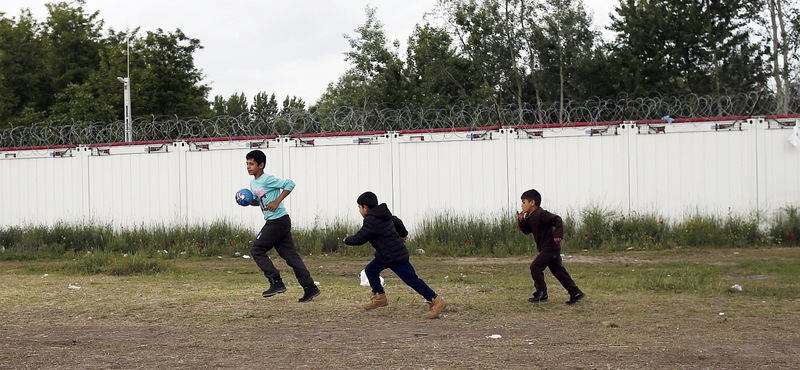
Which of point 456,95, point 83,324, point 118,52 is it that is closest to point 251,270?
point 83,324

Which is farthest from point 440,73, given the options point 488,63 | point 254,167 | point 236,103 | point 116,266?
point 236,103

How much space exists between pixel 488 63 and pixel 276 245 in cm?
3103

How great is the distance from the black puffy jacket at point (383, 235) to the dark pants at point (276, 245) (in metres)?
1.05

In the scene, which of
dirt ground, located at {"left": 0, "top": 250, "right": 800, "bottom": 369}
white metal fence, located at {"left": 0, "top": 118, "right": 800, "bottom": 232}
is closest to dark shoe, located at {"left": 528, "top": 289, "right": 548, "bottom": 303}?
dirt ground, located at {"left": 0, "top": 250, "right": 800, "bottom": 369}

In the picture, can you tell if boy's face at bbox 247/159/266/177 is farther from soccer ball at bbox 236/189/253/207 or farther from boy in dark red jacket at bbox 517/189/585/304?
boy in dark red jacket at bbox 517/189/585/304

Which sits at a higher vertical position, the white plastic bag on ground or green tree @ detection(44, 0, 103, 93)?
green tree @ detection(44, 0, 103, 93)

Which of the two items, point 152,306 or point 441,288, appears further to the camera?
point 441,288

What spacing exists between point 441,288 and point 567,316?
2525 millimetres

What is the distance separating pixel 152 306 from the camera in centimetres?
874

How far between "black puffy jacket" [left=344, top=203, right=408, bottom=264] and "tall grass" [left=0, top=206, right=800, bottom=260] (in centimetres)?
707

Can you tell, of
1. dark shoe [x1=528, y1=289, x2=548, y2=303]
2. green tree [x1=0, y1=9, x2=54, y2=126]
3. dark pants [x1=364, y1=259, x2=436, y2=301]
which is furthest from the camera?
green tree [x1=0, y1=9, x2=54, y2=126]

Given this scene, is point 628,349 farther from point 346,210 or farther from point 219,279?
point 346,210

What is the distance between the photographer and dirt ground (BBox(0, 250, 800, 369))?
19.7 ft

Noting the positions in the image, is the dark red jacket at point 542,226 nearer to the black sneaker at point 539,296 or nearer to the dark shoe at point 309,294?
the black sneaker at point 539,296
